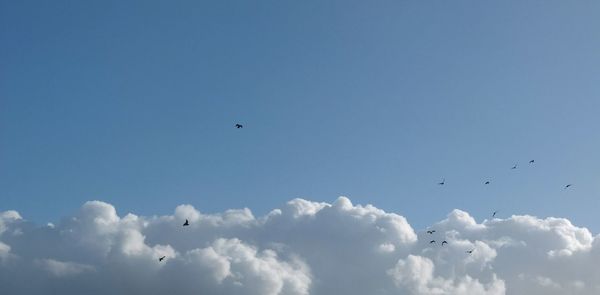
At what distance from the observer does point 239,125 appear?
44969 millimetres

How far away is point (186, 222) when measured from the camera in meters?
43.0

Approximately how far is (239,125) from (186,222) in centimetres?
1518

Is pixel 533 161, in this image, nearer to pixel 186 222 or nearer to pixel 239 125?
pixel 239 125

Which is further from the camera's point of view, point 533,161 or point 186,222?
point 533,161

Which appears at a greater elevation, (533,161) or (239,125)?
(533,161)

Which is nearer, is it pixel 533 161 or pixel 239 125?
pixel 239 125

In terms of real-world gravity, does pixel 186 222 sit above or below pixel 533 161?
below

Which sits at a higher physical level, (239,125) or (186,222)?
(239,125)

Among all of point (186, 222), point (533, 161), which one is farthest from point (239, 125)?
point (533, 161)

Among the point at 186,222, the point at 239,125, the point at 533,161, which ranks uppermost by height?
the point at 533,161
